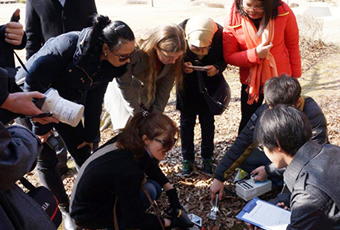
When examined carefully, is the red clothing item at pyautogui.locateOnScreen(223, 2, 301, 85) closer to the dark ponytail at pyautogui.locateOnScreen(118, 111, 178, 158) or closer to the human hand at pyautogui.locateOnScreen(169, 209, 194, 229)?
the dark ponytail at pyautogui.locateOnScreen(118, 111, 178, 158)

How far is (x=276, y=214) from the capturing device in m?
2.45

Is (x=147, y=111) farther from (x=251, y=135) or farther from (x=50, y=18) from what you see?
(x=50, y=18)

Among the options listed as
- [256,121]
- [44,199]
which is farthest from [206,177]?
[44,199]

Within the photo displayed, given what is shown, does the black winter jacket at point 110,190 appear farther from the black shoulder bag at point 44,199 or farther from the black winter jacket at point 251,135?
the black winter jacket at point 251,135

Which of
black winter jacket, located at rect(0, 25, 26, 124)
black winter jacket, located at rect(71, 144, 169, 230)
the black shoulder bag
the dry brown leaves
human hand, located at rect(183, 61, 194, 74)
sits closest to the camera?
the black shoulder bag

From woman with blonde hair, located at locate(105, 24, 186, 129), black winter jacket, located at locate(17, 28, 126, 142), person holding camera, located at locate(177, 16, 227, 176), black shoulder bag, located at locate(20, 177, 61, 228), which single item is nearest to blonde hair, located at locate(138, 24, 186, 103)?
woman with blonde hair, located at locate(105, 24, 186, 129)

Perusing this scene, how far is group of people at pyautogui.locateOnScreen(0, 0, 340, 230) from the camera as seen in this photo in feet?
6.01

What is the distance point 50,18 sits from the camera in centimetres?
324

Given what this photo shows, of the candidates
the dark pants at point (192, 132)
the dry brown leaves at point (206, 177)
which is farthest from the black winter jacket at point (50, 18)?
the dry brown leaves at point (206, 177)

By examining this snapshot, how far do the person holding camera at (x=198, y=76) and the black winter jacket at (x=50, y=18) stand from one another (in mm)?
1027

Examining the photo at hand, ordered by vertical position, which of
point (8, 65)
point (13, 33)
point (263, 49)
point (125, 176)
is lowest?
point (125, 176)

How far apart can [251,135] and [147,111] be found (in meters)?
0.91

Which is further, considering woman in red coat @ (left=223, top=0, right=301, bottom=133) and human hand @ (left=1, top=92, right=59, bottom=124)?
woman in red coat @ (left=223, top=0, right=301, bottom=133)

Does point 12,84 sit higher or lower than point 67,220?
higher
